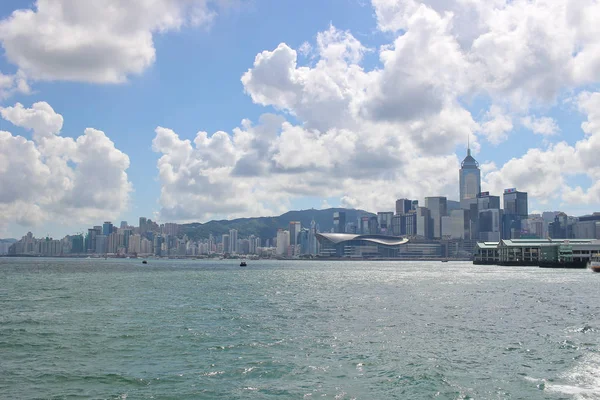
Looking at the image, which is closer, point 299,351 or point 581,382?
point 581,382

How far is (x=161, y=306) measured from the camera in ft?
183

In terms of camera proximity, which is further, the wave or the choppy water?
the choppy water

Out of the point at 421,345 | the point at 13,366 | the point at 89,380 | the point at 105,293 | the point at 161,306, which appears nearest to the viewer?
the point at 89,380

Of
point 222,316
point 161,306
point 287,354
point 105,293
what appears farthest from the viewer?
point 105,293

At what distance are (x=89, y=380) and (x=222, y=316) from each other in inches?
900

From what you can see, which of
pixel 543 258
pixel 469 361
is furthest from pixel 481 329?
pixel 543 258

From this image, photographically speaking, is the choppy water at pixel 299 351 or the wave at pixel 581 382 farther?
the choppy water at pixel 299 351

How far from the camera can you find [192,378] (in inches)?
989

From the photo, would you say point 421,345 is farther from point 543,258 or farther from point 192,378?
point 543,258

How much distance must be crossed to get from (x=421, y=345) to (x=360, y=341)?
366 centimetres

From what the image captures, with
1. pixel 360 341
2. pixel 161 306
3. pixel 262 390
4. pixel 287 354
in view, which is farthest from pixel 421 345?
pixel 161 306

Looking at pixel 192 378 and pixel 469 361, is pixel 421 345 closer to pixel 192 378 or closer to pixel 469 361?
pixel 469 361

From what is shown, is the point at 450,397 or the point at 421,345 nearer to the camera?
the point at 450,397

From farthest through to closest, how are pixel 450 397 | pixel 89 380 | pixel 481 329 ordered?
pixel 481 329
pixel 89 380
pixel 450 397
